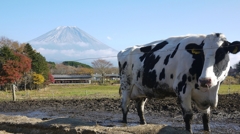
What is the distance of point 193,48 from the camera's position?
7012 millimetres

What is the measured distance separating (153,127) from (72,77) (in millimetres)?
67829

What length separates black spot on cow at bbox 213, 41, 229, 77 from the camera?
6.41 m

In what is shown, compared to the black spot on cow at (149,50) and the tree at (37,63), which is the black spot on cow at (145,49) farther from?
the tree at (37,63)

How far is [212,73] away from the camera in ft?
20.6

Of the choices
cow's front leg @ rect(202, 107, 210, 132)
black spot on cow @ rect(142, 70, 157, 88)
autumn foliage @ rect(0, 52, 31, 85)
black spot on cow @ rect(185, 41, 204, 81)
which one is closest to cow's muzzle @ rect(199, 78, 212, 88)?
black spot on cow @ rect(185, 41, 204, 81)

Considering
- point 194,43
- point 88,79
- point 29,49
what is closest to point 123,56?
point 194,43

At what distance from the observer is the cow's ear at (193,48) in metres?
6.86

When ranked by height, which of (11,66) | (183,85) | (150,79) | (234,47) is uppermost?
(11,66)

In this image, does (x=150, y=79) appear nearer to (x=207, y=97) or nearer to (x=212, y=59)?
(x=207, y=97)

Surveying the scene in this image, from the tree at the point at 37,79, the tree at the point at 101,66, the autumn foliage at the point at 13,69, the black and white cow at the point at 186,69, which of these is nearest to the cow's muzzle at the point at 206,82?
the black and white cow at the point at 186,69

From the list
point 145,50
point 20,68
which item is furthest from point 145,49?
point 20,68

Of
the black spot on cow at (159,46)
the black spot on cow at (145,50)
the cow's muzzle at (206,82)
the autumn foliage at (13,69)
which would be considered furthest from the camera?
the autumn foliage at (13,69)

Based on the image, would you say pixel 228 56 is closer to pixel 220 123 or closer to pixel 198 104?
pixel 198 104

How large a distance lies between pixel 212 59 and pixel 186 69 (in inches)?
29.9
